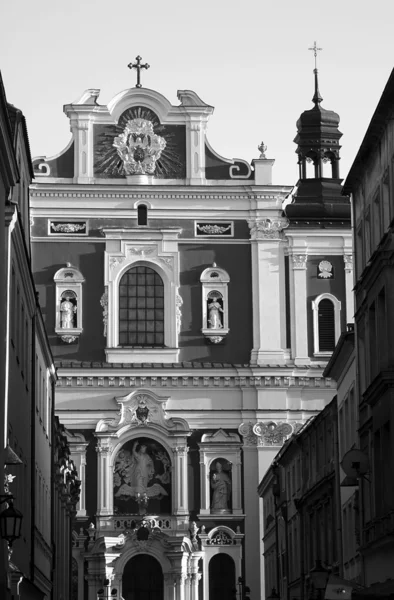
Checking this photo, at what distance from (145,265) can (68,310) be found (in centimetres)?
351

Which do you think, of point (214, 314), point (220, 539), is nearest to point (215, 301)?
point (214, 314)

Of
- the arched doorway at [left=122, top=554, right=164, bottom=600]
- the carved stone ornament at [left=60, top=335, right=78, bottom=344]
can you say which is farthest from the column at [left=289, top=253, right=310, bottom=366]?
the arched doorway at [left=122, top=554, right=164, bottom=600]

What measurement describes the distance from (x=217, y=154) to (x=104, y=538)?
15357mm

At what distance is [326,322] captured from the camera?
57.4 metres

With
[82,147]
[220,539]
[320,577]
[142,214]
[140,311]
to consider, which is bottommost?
[320,577]

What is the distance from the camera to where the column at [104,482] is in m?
55.1

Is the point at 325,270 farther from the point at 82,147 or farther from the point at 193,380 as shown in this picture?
the point at 82,147

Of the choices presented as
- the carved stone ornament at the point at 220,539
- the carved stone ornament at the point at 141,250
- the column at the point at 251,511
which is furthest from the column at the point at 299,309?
the carved stone ornament at the point at 220,539

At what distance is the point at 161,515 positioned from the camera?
55312 millimetres

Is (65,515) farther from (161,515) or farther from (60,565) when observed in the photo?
(161,515)

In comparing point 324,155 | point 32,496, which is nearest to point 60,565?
point 32,496

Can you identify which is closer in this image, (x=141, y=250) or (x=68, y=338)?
(x=68, y=338)

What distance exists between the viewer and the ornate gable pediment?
183ft

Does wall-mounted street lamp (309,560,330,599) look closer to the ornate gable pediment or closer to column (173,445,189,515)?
column (173,445,189,515)
